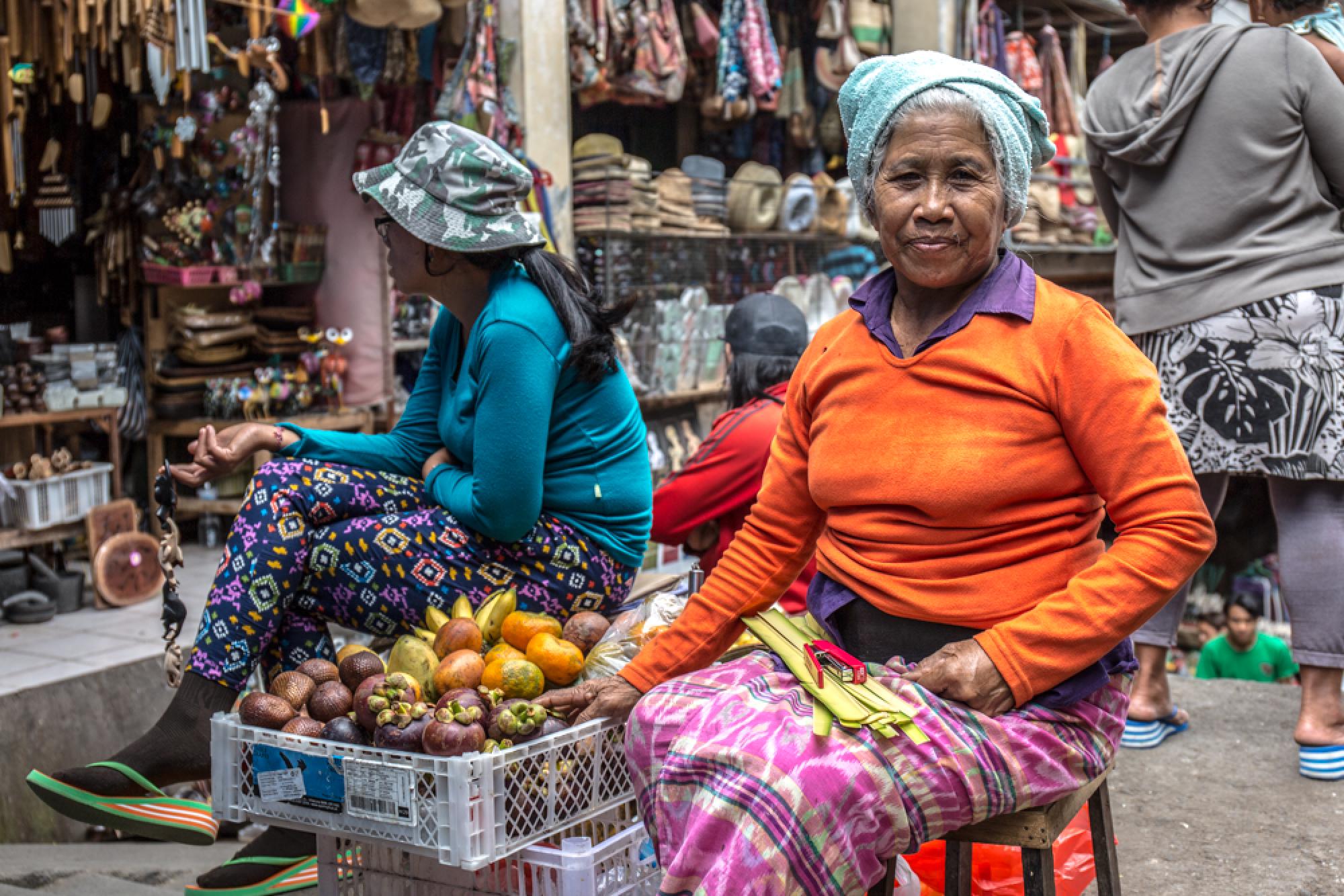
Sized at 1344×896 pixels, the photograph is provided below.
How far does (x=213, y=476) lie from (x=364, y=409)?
319 cm

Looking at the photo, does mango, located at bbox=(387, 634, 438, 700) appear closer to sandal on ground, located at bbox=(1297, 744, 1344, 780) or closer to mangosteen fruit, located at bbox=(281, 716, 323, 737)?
mangosteen fruit, located at bbox=(281, 716, 323, 737)

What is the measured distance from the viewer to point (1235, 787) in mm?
3066

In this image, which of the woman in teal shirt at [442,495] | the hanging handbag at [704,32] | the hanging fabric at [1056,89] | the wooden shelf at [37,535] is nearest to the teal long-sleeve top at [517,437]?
the woman in teal shirt at [442,495]

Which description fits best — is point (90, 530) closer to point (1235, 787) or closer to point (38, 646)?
point (38, 646)

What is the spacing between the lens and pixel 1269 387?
9.86 feet

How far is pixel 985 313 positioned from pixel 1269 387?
4.85 ft

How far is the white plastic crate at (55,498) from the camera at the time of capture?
487cm

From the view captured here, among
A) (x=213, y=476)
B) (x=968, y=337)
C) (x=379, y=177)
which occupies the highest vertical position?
(x=379, y=177)

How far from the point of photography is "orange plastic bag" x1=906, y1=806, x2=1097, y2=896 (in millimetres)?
2357

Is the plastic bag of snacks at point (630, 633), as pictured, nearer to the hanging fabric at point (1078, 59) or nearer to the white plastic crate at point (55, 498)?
the white plastic crate at point (55, 498)

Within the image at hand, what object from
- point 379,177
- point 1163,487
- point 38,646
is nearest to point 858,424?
point 1163,487

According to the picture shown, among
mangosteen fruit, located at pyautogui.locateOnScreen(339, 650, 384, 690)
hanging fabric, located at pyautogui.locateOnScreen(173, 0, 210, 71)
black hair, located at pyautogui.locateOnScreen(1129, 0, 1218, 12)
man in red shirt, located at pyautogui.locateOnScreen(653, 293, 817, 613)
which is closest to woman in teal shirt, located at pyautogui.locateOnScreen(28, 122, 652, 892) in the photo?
man in red shirt, located at pyautogui.locateOnScreen(653, 293, 817, 613)

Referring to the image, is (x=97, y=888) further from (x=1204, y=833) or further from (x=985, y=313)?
(x=1204, y=833)

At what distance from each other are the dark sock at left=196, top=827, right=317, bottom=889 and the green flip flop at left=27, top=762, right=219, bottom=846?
14 centimetres
